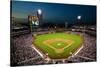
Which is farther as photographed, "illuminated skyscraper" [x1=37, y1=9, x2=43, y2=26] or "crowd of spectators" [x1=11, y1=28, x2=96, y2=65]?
"illuminated skyscraper" [x1=37, y1=9, x2=43, y2=26]

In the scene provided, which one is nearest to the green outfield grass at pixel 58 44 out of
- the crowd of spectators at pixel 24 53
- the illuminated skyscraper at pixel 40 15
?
the crowd of spectators at pixel 24 53

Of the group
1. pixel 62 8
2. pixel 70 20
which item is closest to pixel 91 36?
pixel 70 20

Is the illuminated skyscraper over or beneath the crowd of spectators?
over

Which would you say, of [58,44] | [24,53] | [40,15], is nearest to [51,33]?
[58,44]

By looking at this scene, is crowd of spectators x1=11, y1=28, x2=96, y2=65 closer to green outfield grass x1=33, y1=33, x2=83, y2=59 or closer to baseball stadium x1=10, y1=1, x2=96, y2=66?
baseball stadium x1=10, y1=1, x2=96, y2=66

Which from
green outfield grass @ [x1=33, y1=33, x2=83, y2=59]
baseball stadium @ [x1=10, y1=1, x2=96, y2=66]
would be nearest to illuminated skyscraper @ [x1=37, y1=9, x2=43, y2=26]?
baseball stadium @ [x1=10, y1=1, x2=96, y2=66]
